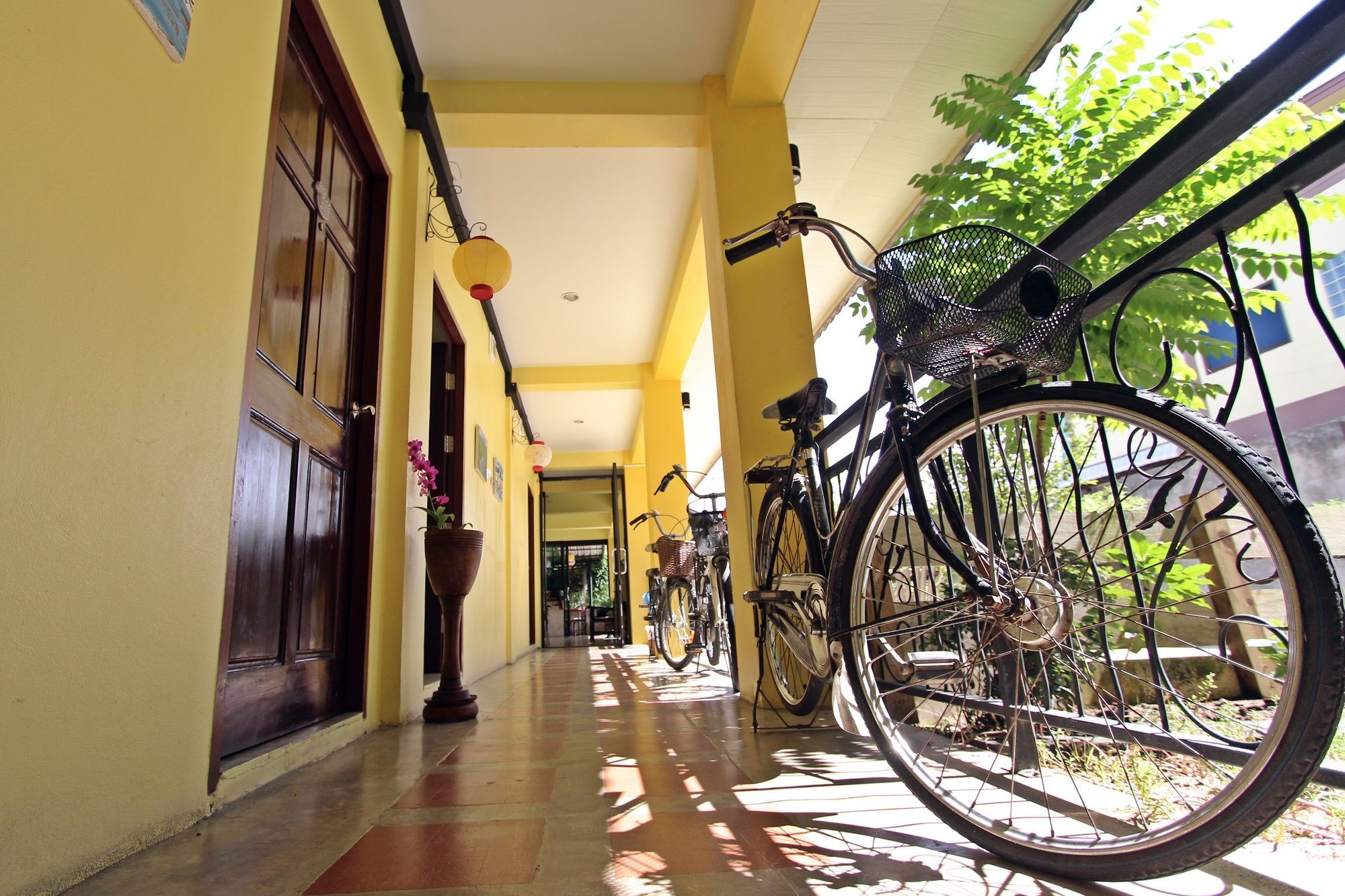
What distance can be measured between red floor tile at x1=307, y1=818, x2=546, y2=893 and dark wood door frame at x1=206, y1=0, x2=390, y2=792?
73 cm

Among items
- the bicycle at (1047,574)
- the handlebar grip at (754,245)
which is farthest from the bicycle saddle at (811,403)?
the handlebar grip at (754,245)

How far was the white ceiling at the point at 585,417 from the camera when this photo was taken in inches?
312

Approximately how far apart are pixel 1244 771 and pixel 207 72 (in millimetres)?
1953

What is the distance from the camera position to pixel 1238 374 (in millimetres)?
963

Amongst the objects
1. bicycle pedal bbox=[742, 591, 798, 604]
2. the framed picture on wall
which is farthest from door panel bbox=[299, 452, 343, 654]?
the framed picture on wall

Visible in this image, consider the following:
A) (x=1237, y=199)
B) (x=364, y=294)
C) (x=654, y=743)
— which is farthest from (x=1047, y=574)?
(x=364, y=294)

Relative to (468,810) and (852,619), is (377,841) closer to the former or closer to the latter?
(468,810)

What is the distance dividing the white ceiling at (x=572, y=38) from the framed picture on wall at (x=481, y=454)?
2.46 meters

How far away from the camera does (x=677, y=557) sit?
14.7 ft

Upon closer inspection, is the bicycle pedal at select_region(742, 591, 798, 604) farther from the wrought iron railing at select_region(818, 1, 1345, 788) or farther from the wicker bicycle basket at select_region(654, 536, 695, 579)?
the wicker bicycle basket at select_region(654, 536, 695, 579)

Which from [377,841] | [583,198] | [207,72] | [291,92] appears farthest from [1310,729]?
[583,198]

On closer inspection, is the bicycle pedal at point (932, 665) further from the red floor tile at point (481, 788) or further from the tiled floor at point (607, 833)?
the red floor tile at point (481, 788)

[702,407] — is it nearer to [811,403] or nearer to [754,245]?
[811,403]

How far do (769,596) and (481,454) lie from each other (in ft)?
12.3
